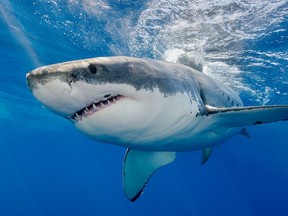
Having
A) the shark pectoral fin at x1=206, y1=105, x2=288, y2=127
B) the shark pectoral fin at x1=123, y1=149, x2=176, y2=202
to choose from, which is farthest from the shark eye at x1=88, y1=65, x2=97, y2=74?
the shark pectoral fin at x1=123, y1=149, x2=176, y2=202

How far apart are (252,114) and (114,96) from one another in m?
2.03

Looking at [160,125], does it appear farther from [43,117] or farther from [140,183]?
[43,117]

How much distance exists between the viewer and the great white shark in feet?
8.25

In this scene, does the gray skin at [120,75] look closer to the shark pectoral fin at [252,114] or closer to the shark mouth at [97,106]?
the shark mouth at [97,106]

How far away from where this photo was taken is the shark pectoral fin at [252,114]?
356 cm

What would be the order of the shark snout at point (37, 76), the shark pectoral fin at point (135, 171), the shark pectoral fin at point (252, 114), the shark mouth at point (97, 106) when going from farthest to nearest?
the shark pectoral fin at point (135, 171)
the shark pectoral fin at point (252, 114)
the shark mouth at point (97, 106)
the shark snout at point (37, 76)

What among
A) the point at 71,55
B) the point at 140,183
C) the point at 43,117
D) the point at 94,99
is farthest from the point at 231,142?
the point at 94,99

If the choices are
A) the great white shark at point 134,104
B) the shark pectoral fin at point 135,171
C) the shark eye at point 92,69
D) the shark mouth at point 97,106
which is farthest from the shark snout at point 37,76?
the shark pectoral fin at point 135,171

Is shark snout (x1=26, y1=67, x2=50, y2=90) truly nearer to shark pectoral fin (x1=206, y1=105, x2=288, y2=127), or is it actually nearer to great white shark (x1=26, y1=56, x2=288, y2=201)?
great white shark (x1=26, y1=56, x2=288, y2=201)

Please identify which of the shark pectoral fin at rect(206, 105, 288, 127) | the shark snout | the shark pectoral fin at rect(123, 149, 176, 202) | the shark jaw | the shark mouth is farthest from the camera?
the shark pectoral fin at rect(123, 149, 176, 202)

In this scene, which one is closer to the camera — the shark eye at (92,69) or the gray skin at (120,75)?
the gray skin at (120,75)

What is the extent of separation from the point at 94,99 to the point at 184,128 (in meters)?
1.72

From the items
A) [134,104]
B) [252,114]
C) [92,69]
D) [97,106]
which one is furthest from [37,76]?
[252,114]

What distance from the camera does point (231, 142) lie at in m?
35.4
